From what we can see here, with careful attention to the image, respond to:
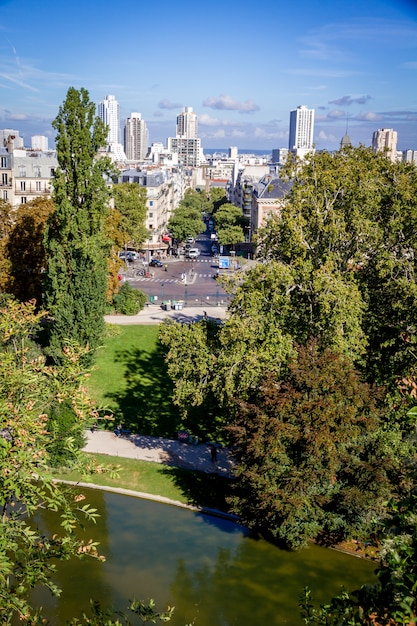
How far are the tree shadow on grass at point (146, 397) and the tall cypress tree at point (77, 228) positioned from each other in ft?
13.6

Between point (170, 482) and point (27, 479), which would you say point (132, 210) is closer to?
point (170, 482)

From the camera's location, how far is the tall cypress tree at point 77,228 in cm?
3806

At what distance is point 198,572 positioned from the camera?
24.6 m

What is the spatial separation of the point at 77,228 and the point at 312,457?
21.2 metres

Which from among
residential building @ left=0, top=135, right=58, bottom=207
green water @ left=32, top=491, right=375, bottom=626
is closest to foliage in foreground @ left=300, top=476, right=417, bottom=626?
green water @ left=32, top=491, right=375, bottom=626

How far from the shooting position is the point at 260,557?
2553 centimetres

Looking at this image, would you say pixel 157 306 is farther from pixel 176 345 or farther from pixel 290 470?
pixel 290 470

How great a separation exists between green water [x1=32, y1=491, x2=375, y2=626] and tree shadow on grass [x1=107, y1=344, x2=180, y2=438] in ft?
28.9

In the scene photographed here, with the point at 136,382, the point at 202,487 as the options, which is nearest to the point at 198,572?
the point at 202,487

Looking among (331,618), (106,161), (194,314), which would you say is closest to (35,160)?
(194,314)

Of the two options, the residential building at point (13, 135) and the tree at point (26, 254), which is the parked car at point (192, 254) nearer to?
the residential building at point (13, 135)

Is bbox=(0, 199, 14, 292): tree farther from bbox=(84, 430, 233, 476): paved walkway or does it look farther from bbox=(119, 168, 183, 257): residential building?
bbox=(119, 168, 183, 257): residential building

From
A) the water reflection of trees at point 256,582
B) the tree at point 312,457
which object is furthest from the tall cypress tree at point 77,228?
the water reflection of trees at point 256,582

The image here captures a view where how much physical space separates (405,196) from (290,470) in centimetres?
1559
